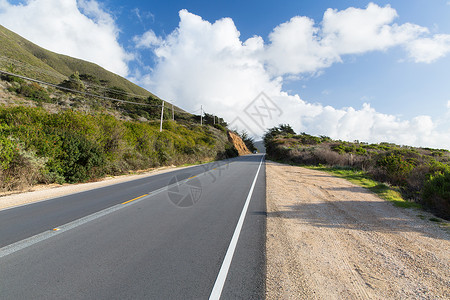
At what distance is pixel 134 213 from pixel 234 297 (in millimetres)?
3980

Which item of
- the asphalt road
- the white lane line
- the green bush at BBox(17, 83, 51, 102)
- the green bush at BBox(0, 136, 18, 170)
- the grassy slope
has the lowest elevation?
the asphalt road

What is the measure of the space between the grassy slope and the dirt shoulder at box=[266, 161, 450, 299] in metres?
51.0

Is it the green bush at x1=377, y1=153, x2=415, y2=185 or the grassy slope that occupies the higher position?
the grassy slope

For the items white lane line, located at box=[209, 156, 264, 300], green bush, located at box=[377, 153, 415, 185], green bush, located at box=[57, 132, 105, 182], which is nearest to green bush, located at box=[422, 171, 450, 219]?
green bush, located at box=[377, 153, 415, 185]

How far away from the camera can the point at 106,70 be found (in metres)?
89.2

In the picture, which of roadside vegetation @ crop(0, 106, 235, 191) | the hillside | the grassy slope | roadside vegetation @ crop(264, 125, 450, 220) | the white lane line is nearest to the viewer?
the white lane line

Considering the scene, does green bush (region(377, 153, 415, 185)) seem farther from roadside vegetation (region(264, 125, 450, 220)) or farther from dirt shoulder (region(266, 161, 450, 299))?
dirt shoulder (region(266, 161, 450, 299))

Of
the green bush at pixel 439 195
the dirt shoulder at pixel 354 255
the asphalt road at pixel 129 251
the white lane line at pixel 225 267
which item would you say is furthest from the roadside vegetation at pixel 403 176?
the white lane line at pixel 225 267

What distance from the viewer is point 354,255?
3.54m

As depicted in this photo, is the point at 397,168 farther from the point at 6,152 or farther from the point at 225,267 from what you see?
the point at 6,152

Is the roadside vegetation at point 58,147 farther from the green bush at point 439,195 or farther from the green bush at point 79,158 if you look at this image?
the green bush at point 439,195

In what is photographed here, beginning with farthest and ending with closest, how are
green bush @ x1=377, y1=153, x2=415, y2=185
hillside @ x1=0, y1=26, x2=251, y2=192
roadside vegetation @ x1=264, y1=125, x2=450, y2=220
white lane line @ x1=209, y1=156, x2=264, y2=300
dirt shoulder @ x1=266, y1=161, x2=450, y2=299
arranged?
green bush @ x1=377, y1=153, x2=415, y2=185 < hillside @ x1=0, y1=26, x2=251, y2=192 < roadside vegetation @ x1=264, y1=125, x2=450, y2=220 < dirt shoulder @ x1=266, y1=161, x2=450, y2=299 < white lane line @ x1=209, y1=156, x2=264, y2=300

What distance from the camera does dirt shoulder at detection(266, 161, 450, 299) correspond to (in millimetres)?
2623

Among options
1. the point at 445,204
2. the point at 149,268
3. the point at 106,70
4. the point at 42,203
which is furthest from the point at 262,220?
the point at 106,70
